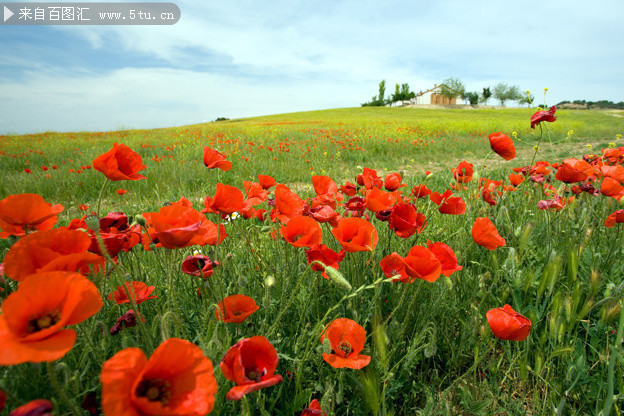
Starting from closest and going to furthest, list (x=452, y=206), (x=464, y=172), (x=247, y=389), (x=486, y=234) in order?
1. (x=247, y=389)
2. (x=486, y=234)
3. (x=452, y=206)
4. (x=464, y=172)

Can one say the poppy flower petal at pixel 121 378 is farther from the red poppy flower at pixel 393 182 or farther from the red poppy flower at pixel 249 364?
the red poppy flower at pixel 393 182

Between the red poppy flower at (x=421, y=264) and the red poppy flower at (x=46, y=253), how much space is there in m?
0.84

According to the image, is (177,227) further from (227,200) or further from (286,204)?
(286,204)

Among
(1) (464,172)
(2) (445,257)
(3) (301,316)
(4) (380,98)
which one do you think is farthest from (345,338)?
(4) (380,98)

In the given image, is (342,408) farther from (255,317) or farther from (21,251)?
(21,251)

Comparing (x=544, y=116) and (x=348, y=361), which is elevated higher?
(x=544, y=116)

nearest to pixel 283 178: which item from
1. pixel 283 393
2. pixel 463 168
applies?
pixel 463 168

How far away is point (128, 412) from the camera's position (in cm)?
52

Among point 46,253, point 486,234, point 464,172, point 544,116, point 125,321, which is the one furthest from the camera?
point 464,172

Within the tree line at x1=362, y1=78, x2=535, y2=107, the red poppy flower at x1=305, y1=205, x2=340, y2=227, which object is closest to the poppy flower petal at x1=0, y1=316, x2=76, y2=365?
the red poppy flower at x1=305, y1=205, x2=340, y2=227

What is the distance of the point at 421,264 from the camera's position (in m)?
1.01

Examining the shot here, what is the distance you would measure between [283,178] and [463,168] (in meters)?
4.96

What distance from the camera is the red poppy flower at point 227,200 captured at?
47.8 inches

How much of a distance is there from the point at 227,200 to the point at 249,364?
2.10 feet
